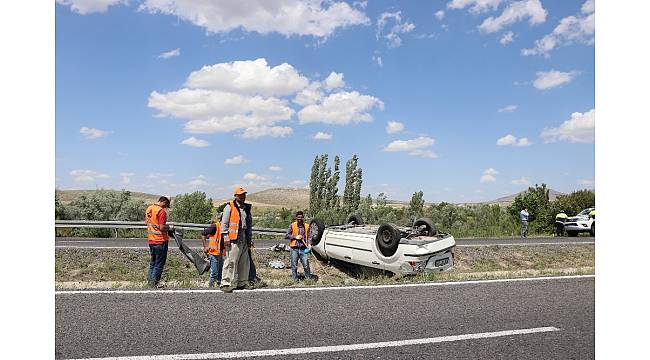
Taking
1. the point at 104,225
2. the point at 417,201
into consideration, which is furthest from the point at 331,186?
the point at 104,225

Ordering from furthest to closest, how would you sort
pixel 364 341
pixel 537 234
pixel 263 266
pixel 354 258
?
pixel 537 234 → pixel 263 266 → pixel 354 258 → pixel 364 341

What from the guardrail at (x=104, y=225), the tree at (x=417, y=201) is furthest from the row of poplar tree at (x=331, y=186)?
the guardrail at (x=104, y=225)

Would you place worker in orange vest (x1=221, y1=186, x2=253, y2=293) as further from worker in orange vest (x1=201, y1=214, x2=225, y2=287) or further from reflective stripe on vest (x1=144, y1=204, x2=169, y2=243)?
worker in orange vest (x1=201, y1=214, x2=225, y2=287)

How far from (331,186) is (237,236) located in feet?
133

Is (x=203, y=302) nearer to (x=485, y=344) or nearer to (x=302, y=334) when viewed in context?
(x=302, y=334)

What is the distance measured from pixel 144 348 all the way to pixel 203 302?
5.95 ft

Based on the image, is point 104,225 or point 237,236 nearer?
point 237,236

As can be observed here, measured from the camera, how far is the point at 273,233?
70.8ft

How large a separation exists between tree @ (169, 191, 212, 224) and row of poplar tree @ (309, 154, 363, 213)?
2032 centimetres

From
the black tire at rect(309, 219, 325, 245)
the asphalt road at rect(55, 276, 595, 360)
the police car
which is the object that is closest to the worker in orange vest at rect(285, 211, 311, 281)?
the black tire at rect(309, 219, 325, 245)

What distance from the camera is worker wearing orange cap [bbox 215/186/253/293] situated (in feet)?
25.5

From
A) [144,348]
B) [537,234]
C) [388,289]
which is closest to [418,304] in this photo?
[388,289]

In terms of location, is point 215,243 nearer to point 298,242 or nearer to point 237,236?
point 298,242

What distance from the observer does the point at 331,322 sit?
5.41 metres
